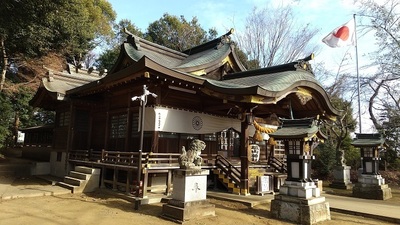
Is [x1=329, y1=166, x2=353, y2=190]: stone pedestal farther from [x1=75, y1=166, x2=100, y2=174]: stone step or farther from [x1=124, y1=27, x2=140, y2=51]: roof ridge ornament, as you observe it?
[x1=124, y1=27, x2=140, y2=51]: roof ridge ornament

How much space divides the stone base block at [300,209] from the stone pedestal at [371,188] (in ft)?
21.8

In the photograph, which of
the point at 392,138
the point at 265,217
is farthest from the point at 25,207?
the point at 392,138

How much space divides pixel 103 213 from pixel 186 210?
8.44ft

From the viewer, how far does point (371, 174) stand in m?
14.3

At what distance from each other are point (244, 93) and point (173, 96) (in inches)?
132

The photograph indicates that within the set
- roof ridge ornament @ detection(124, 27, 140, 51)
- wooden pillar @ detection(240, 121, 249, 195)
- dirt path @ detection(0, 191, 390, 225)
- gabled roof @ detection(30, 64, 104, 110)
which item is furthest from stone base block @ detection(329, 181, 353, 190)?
gabled roof @ detection(30, 64, 104, 110)

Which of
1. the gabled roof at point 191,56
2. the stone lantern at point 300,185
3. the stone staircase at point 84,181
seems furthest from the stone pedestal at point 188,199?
the gabled roof at point 191,56

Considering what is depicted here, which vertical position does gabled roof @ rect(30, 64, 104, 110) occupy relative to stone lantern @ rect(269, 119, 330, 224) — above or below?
above

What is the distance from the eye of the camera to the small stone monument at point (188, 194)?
7.64 meters

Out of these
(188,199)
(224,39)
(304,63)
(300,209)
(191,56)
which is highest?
(224,39)

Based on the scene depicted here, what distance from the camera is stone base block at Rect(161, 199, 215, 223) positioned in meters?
7.52

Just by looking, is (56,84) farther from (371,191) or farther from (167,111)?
(371,191)

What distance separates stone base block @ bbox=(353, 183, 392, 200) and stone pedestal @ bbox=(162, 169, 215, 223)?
31.3 ft

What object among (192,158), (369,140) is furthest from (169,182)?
(369,140)
